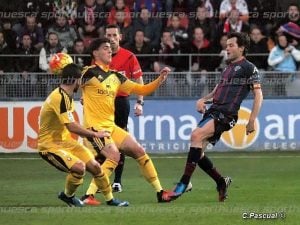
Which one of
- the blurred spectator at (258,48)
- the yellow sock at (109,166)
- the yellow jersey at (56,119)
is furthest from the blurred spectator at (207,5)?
the yellow jersey at (56,119)

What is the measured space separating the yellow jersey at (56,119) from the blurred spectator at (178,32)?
9834mm

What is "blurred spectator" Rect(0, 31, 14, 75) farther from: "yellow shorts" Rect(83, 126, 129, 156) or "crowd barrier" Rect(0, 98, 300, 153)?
→ "yellow shorts" Rect(83, 126, 129, 156)

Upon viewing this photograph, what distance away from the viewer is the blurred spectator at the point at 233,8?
72.0 feet

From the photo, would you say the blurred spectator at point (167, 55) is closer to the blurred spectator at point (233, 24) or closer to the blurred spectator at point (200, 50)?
the blurred spectator at point (200, 50)

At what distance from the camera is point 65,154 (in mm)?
11555

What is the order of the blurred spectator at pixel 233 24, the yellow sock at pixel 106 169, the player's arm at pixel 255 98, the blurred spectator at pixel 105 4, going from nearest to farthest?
1. the player's arm at pixel 255 98
2. the yellow sock at pixel 106 169
3. the blurred spectator at pixel 233 24
4. the blurred spectator at pixel 105 4

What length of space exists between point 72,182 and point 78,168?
0.81 ft

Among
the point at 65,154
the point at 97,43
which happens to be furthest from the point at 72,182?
the point at 97,43

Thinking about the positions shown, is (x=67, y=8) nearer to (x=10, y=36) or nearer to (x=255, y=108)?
(x=10, y=36)

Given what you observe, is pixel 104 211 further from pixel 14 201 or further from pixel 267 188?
pixel 267 188

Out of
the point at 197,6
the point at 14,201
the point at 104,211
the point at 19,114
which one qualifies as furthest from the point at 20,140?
the point at 104,211

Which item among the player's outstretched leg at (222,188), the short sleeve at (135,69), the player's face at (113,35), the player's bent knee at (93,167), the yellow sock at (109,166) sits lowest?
the player's outstretched leg at (222,188)

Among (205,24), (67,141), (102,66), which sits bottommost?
(67,141)

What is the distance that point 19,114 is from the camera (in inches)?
785
